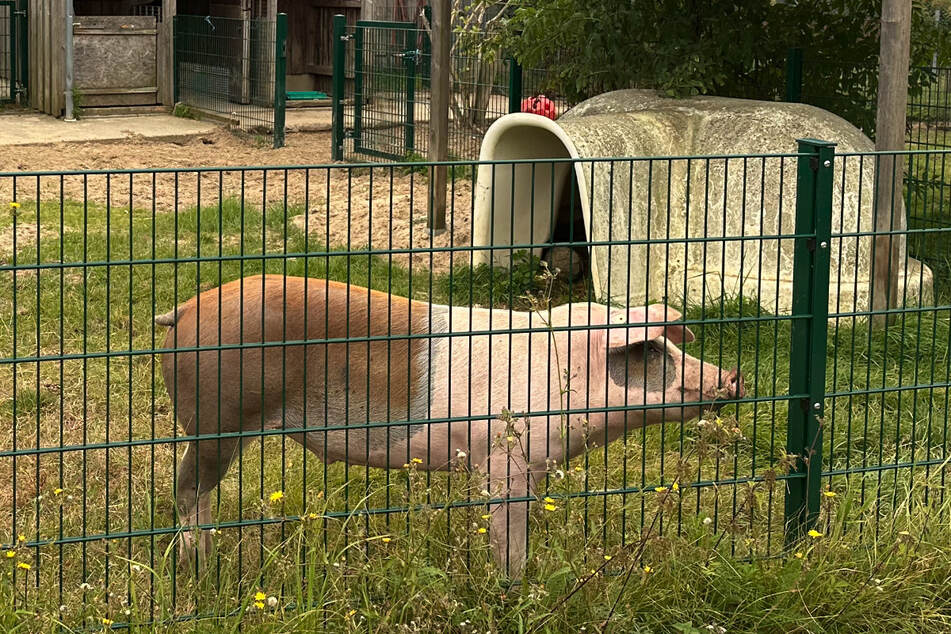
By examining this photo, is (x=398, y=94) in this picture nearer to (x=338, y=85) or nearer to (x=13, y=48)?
(x=338, y=85)

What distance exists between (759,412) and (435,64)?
203 inches

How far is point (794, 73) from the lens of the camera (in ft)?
32.4

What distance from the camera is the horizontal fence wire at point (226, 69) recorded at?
51.6ft

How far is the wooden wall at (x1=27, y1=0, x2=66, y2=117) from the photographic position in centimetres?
1542

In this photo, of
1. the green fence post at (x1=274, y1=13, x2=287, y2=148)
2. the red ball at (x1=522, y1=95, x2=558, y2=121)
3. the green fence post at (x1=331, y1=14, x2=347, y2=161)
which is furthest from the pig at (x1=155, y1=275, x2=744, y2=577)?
the green fence post at (x1=274, y1=13, x2=287, y2=148)

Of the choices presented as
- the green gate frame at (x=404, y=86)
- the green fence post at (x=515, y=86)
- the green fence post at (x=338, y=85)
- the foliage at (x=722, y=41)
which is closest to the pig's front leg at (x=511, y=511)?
the foliage at (x=722, y=41)

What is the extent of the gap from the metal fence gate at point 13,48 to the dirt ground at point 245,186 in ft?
8.90

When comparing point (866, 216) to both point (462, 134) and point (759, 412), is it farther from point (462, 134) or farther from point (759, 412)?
point (462, 134)

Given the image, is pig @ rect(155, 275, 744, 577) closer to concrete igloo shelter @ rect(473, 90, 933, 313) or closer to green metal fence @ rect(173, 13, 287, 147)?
concrete igloo shelter @ rect(473, 90, 933, 313)

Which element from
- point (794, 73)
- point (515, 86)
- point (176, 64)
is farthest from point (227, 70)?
point (794, 73)

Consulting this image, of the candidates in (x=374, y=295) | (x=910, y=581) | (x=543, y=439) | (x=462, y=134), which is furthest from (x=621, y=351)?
(x=462, y=134)

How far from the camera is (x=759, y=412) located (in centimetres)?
615

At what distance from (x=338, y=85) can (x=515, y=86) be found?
277 centimetres

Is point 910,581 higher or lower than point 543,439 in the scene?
lower
